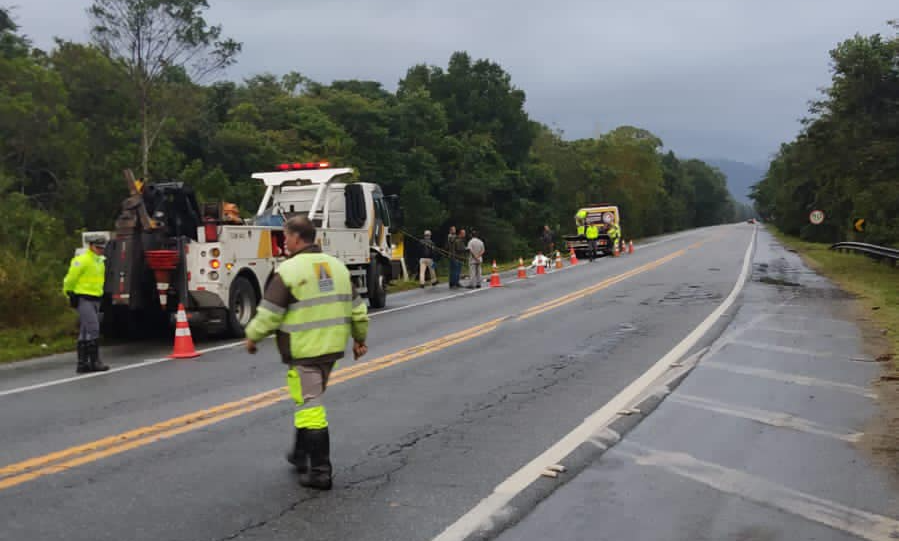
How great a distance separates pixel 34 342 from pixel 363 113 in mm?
42422

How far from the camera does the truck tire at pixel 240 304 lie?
1314cm

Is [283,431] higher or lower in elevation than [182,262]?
lower

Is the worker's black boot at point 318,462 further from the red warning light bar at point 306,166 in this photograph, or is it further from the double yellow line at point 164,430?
the red warning light bar at point 306,166

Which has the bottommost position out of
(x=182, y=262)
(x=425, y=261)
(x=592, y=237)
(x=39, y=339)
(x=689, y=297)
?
(x=689, y=297)

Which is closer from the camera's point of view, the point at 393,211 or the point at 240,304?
the point at 240,304

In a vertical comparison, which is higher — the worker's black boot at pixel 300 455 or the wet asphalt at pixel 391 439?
the worker's black boot at pixel 300 455

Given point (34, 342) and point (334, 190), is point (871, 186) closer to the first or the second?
point (334, 190)

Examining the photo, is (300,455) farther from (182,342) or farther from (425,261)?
(425,261)

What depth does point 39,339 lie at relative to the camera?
44.0ft

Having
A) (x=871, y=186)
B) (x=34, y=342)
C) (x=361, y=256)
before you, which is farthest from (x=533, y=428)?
(x=871, y=186)

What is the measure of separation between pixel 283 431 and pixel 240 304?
269 inches

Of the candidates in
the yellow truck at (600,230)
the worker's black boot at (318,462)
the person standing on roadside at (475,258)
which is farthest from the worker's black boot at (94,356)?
the yellow truck at (600,230)

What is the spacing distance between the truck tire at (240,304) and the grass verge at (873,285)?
29.6ft

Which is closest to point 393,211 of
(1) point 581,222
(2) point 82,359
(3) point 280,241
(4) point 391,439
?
(3) point 280,241
